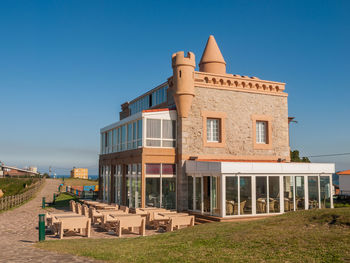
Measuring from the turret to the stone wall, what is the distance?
0.53 metres

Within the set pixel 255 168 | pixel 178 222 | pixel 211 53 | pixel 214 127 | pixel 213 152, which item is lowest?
pixel 178 222

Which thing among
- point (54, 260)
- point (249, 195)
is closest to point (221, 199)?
point (249, 195)

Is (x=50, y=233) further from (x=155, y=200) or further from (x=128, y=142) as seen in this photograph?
(x=128, y=142)

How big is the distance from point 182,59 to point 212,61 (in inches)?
159

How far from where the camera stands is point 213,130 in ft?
69.3

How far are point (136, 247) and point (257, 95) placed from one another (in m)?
14.5

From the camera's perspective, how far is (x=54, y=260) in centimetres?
854

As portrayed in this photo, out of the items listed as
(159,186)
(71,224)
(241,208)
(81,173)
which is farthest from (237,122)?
(81,173)

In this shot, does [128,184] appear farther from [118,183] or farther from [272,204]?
[272,204]

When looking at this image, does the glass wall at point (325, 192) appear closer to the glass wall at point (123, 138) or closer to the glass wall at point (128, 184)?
the glass wall at point (123, 138)

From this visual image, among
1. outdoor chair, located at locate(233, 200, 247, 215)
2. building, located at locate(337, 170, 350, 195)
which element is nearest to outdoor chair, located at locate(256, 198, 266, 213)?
outdoor chair, located at locate(233, 200, 247, 215)

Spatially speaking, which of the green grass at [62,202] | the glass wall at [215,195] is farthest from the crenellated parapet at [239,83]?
the green grass at [62,202]

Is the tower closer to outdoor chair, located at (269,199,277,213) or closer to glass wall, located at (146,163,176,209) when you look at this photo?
glass wall, located at (146,163,176,209)

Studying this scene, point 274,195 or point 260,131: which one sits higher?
point 260,131
